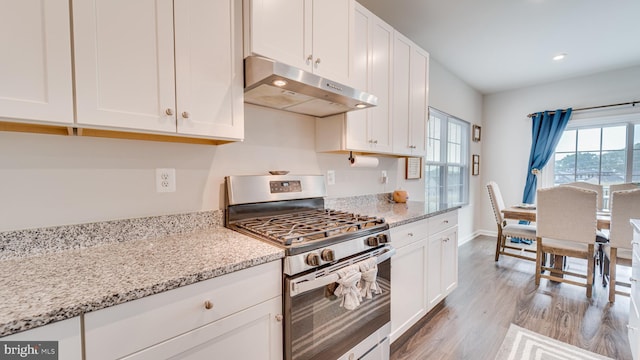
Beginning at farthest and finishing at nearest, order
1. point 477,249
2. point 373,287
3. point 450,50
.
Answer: point 477,249, point 450,50, point 373,287

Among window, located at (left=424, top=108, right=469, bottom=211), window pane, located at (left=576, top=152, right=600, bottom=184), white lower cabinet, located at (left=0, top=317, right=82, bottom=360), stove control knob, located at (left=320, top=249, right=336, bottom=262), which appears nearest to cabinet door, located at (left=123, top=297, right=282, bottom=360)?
white lower cabinet, located at (left=0, top=317, right=82, bottom=360)

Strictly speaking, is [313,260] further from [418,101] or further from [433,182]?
[433,182]

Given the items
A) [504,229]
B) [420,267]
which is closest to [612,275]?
[504,229]

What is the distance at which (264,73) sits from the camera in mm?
1208

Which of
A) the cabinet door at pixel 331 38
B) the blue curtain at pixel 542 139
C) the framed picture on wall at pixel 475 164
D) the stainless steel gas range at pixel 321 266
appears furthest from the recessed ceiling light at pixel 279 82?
the blue curtain at pixel 542 139

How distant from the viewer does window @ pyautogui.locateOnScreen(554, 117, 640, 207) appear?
3.60 meters

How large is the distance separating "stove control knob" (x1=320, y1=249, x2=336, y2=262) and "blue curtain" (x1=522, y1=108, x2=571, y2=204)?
4.52 meters

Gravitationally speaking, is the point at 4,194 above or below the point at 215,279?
above

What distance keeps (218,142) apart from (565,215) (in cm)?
312

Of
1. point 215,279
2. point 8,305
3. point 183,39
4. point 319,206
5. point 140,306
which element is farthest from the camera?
point 319,206

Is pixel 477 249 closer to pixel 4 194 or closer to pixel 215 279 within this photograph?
pixel 215 279

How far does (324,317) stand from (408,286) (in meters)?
0.84

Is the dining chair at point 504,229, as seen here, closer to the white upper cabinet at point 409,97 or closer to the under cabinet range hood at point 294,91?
the white upper cabinet at point 409,97

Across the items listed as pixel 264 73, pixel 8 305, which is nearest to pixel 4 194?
pixel 8 305
